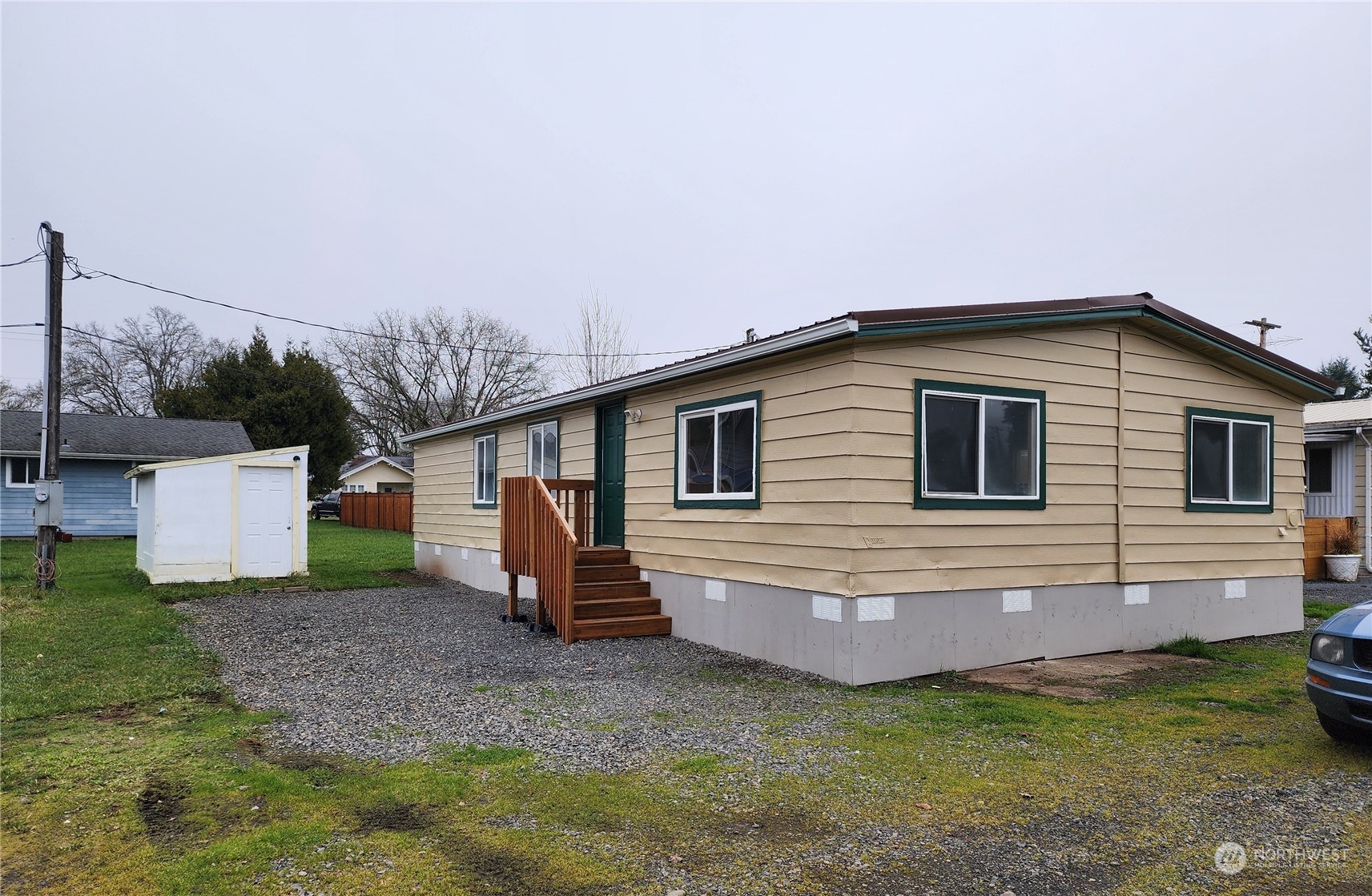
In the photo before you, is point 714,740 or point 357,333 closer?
point 714,740

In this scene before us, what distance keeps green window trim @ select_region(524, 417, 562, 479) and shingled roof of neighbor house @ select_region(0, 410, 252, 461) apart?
17921mm

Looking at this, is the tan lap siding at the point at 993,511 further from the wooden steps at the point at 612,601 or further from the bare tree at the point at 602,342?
the bare tree at the point at 602,342

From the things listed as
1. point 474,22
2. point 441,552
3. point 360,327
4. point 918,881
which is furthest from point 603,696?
point 360,327

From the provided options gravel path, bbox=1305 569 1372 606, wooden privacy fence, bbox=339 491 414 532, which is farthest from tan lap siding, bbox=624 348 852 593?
wooden privacy fence, bbox=339 491 414 532

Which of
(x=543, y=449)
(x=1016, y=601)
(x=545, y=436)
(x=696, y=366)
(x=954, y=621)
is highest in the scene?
(x=696, y=366)

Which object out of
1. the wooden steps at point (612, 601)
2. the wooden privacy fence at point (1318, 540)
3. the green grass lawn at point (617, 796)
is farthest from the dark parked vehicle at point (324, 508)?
the wooden privacy fence at point (1318, 540)

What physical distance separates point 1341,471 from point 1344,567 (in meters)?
2.75

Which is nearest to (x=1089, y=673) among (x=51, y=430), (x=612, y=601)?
(x=612, y=601)

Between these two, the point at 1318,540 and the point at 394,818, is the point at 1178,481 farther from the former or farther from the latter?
the point at 1318,540

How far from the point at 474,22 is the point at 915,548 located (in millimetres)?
12766

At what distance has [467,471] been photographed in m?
15.4

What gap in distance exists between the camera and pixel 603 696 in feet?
21.4

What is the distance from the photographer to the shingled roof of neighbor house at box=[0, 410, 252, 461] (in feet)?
80.4

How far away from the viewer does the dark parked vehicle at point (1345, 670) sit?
454cm
